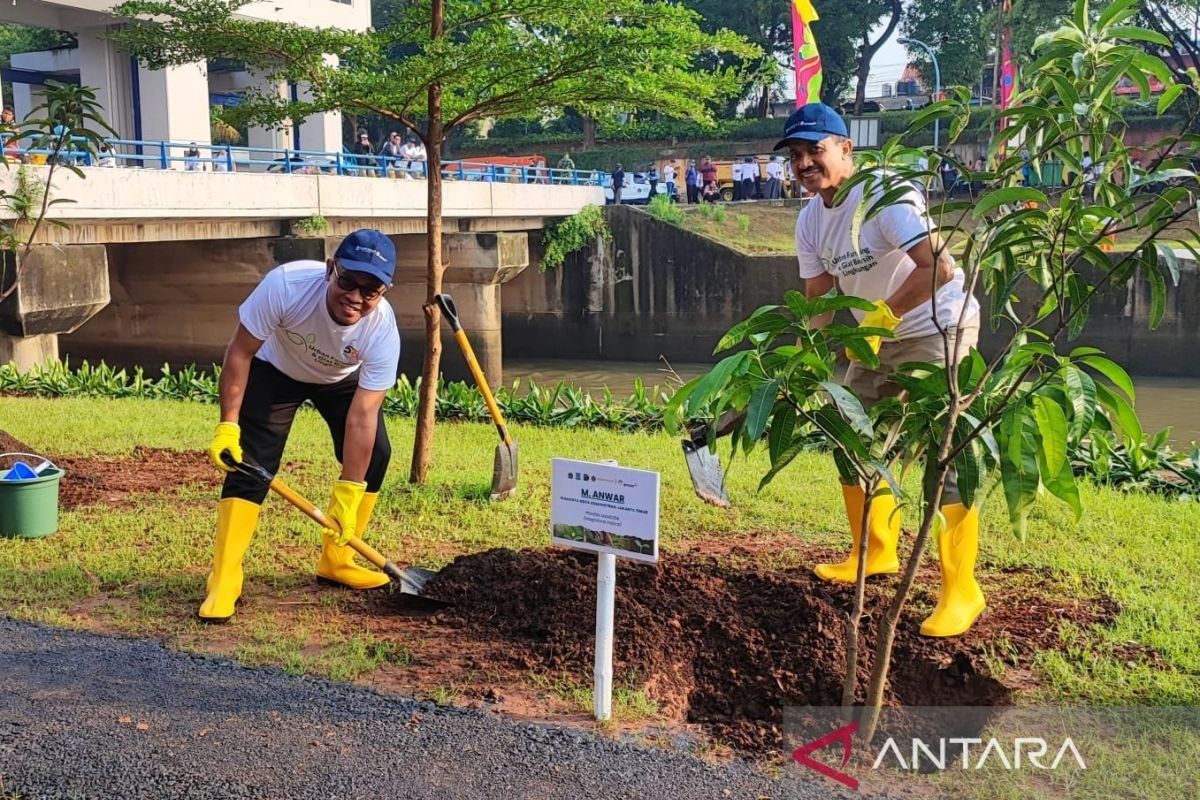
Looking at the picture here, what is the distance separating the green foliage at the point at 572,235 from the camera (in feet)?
85.0

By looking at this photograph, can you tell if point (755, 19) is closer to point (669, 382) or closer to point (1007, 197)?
point (669, 382)

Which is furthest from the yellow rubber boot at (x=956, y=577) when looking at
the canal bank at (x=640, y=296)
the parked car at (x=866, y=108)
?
the parked car at (x=866, y=108)

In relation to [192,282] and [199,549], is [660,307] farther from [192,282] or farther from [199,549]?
[199,549]

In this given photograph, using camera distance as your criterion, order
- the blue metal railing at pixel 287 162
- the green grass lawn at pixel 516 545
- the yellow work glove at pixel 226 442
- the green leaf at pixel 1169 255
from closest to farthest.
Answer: the green leaf at pixel 1169 255, the green grass lawn at pixel 516 545, the yellow work glove at pixel 226 442, the blue metal railing at pixel 287 162

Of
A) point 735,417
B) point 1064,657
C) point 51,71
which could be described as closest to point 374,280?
point 735,417

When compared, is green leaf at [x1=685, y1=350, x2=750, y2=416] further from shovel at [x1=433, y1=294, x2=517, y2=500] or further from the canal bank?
the canal bank

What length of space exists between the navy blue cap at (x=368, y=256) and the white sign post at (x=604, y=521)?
1201 mm

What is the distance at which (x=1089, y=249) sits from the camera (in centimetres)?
289

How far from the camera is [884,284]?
176 inches

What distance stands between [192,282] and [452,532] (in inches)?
596

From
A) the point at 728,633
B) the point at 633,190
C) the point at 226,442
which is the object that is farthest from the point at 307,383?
the point at 633,190

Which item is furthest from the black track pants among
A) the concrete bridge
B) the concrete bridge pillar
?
the concrete bridge pillar

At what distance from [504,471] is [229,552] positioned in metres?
2.20

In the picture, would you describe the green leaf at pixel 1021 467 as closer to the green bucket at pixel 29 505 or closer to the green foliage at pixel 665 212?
the green bucket at pixel 29 505
